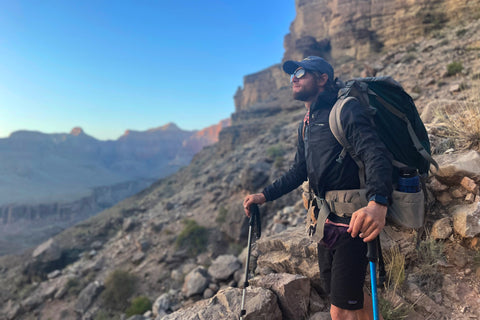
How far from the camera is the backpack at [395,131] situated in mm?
1498

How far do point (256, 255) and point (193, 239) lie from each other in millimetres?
6448

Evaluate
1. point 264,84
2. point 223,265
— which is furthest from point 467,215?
point 264,84

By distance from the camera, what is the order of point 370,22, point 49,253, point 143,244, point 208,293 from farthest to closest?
point 370,22 → point 49,253 → point 143,244 → point 208,293

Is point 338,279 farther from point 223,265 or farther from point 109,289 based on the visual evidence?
point 109,289

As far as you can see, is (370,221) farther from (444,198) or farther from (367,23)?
(367,23)

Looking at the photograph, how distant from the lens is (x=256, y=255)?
162 inches

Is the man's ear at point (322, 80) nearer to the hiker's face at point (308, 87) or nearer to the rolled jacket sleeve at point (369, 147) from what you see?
the hiker's face at point (308, 87)

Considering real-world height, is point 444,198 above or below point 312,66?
below

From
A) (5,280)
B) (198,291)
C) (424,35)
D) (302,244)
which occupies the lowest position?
(5,280)

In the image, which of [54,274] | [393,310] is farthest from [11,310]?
[393,310]

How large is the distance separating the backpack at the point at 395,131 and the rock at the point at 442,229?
921mm

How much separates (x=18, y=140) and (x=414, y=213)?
137 metres

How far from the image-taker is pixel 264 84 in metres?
58.6

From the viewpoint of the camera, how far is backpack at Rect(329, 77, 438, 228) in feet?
4.91
